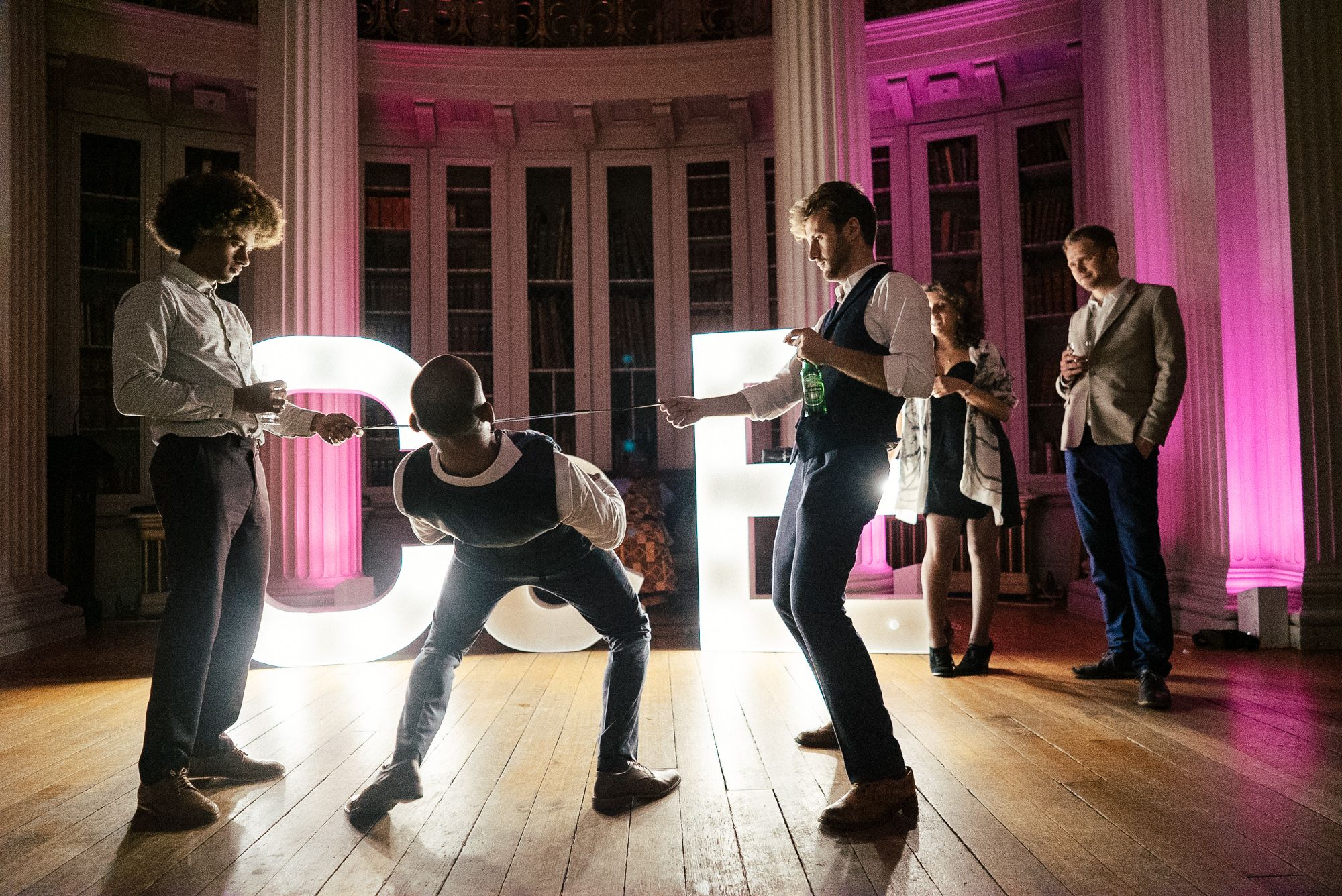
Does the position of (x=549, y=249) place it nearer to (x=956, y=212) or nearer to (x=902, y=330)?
(x=956, y=212)

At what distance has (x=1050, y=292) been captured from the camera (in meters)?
6.23

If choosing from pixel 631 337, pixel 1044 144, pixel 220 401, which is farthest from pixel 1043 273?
pixel 220 401

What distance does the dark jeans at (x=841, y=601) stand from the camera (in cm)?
191

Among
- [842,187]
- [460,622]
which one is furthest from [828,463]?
[460,622]

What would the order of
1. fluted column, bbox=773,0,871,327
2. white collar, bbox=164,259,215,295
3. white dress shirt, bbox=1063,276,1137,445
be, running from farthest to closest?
1. fluted column, bbox=773,0,871,327
2. white dress shirt, bbox=1063,276,1137,445
3. white collar, bbox=164,259,215,295

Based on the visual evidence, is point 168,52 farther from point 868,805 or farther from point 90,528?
point 868,805

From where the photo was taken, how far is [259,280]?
4.61 m

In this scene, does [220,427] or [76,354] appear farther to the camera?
[76,354]

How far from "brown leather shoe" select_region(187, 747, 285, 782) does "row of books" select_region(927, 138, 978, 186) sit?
5.66 meters

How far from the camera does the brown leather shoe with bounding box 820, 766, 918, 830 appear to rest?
1.87m

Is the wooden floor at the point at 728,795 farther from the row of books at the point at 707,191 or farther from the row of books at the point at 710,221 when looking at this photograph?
the row of books at the point at 707,191

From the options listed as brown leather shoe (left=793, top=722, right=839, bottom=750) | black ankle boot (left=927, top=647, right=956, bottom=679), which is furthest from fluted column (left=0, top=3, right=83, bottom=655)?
black ankle boot (left=927, top=647, right=956, bottom=679)

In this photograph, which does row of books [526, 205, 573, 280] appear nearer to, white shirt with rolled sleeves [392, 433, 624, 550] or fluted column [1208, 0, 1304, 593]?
fluted column [1208, 0, 1304, 593]

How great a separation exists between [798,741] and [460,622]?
3.36ft
